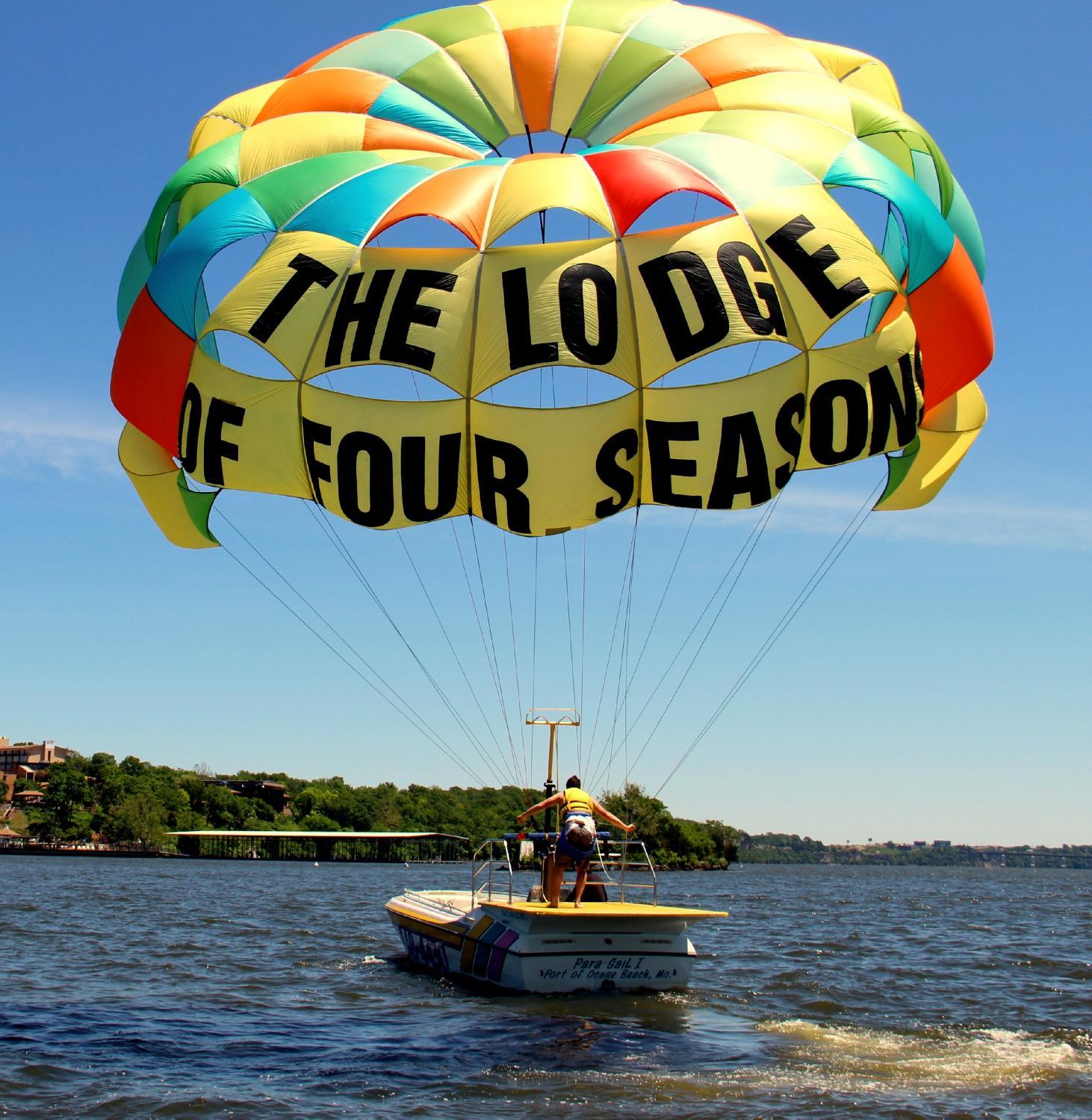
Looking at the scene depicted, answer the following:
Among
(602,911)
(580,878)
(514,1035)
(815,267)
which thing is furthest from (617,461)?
(514,1035)

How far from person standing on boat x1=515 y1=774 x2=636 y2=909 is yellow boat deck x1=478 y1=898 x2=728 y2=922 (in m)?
0.17

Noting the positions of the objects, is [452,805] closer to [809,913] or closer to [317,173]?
[809,913]

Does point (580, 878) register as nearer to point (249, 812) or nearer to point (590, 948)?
point (590, 948)

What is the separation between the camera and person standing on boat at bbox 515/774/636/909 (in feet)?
39.6

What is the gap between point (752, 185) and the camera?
1058 cm

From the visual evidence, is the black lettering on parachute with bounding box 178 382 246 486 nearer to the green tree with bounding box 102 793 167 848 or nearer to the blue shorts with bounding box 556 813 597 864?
the blue shorts with bounding box 556 813 597 864

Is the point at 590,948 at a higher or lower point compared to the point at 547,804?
lower

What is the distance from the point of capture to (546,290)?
10164 millimetres

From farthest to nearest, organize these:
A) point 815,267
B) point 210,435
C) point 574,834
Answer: point 574,834, point 210,435, point 815,267

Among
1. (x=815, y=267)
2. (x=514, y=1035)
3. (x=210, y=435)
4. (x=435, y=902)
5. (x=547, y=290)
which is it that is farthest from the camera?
(x=435, y=902)

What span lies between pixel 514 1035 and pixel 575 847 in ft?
6.17

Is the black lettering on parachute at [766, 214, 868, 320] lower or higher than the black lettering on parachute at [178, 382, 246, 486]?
higher

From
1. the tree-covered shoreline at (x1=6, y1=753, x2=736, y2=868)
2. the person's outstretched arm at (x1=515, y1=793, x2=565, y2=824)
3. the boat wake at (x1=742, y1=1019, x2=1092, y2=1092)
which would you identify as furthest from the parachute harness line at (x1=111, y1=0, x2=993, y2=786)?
the tree-covered shoreline at (x1=6, y1=753, x2=736, y2=868)

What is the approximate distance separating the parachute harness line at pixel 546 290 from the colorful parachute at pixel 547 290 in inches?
1.0
